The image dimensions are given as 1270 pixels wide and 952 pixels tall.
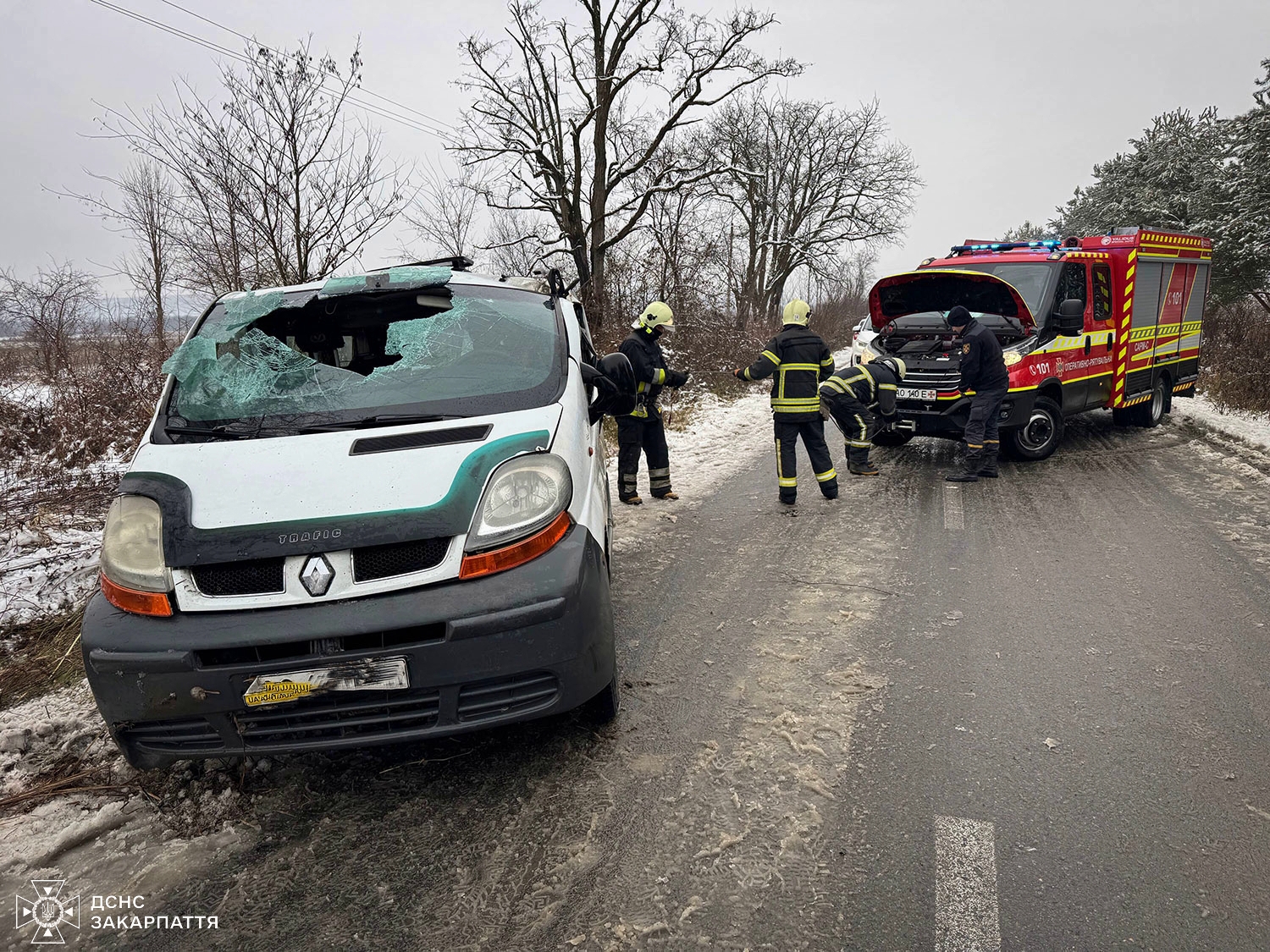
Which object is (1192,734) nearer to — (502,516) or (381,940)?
(502,516)

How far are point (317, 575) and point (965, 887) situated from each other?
2235 millimetres

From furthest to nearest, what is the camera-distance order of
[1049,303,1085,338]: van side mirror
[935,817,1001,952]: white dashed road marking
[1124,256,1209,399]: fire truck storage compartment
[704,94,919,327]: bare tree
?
1. [704,94,919,327]: bare tree
2. [1124,256,1209,399]: fire truck storage compartment
3. [1049,303,1085,338]: van side mirror
4. [935,817,1001,952]: white dashed road marking

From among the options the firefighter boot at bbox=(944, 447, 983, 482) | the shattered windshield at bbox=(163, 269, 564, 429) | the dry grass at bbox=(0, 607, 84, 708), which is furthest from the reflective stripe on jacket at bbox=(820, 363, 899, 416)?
the dry grass at bbox=(0, 607, 84, 708)

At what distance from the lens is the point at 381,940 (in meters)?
2.11

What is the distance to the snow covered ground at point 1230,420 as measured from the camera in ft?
29.6

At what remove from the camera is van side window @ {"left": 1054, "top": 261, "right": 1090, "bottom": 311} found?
26.7 feet

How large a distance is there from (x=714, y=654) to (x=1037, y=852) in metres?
1.72

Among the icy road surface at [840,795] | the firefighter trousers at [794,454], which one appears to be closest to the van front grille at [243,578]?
the icy road surface at [840,795]

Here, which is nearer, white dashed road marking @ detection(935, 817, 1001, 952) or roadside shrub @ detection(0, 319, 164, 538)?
white dashed road marking @ detection(935, 817, 1001, 952)

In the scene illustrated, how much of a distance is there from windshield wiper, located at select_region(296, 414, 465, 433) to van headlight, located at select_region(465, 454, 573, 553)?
41 centimetres

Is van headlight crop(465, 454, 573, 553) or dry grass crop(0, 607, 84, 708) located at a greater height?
van headlight crop(465, 454, 573, 553)

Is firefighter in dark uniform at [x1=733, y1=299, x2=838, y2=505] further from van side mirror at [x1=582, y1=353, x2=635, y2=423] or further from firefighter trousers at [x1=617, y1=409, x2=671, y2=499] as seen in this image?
van side mirror at [x1=582, y1=353, x2=635, y2=423]

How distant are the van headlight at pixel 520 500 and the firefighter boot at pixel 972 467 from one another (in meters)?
5.86

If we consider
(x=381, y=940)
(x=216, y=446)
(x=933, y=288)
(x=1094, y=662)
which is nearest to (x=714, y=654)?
(x=1094, y=662)
